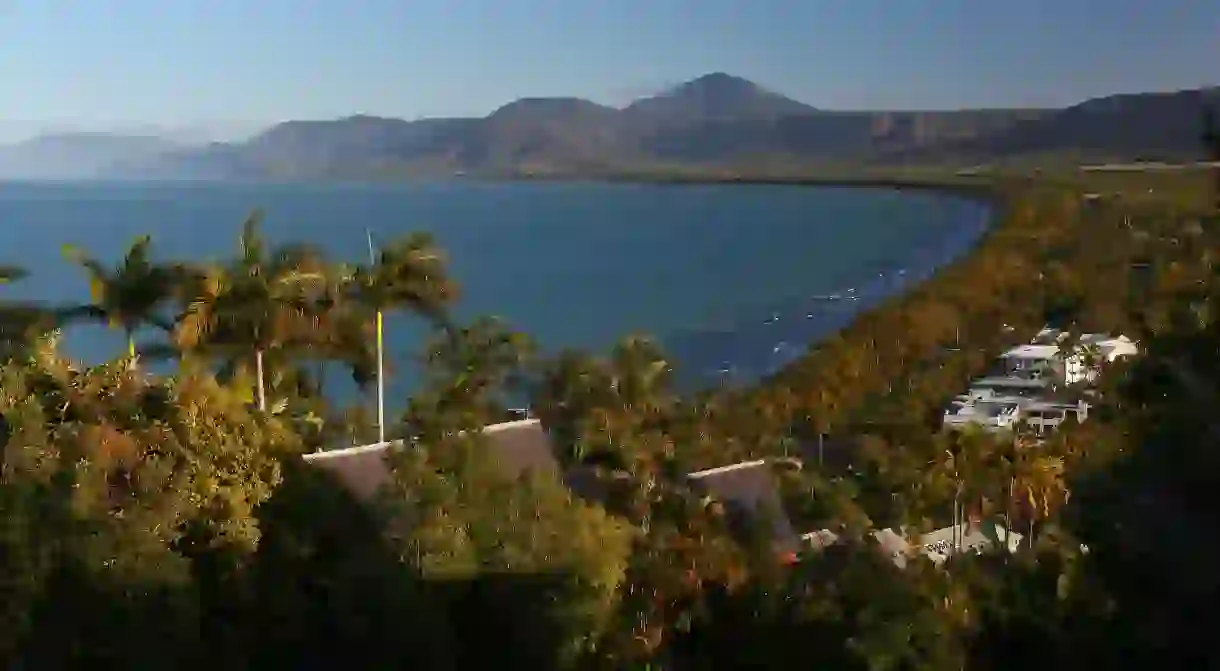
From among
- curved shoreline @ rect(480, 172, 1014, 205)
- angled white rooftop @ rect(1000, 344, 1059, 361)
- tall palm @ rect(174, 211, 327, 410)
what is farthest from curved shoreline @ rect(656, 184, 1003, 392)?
curved shoreline @ rect(480, 172, 1014, 205)

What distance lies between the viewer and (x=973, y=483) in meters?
20.3

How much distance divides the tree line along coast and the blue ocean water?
3.33 metres

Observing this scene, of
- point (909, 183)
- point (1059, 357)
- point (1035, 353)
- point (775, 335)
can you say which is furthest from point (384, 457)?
point (909, 183)

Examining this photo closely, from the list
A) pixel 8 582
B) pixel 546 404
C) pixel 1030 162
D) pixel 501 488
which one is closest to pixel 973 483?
pixel 546 404

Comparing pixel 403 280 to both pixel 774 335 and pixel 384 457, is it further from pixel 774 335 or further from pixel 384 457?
pixel 774 335

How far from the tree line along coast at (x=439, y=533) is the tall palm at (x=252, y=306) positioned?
3 centimetres

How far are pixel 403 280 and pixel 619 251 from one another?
90.1 m

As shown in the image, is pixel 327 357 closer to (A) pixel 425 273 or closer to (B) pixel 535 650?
(A) pixel 425 273

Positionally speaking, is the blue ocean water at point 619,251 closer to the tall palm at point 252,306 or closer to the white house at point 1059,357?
the tall palm at point 252,306

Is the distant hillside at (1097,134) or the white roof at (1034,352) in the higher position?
the distant hillside at (1097,134)

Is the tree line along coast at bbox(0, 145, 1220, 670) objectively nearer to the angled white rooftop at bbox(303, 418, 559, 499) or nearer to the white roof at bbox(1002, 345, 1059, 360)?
the angled white rooftop at bbox(303, 418, 559, 499)

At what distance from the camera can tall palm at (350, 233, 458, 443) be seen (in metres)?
14.8

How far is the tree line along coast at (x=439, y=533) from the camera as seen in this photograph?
4.95 metres

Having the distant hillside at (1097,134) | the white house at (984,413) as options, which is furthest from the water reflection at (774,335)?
the distant hillside at (1097,134)
